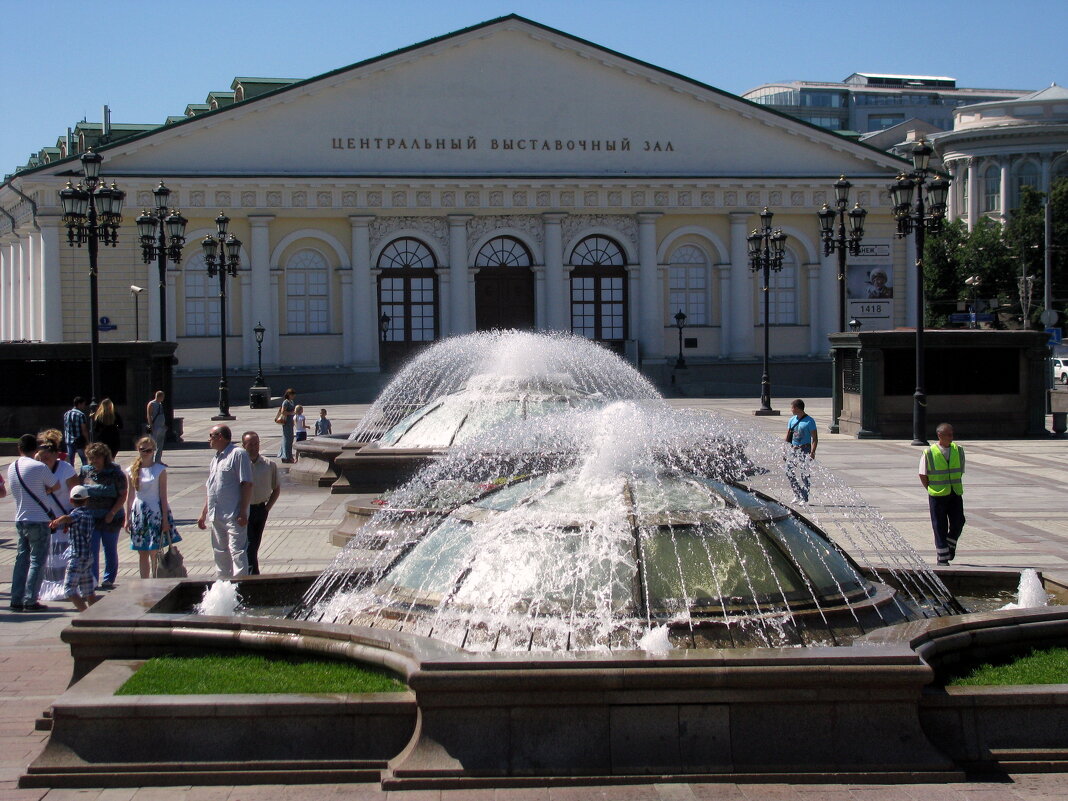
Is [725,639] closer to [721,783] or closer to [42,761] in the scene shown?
[721,783]

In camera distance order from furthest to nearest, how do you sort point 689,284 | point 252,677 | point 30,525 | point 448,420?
point 689,284 → point 448,420 → point 30,525 → point 252,677

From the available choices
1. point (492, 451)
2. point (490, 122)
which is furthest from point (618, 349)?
point (492, 451)

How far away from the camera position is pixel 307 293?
2188 inches

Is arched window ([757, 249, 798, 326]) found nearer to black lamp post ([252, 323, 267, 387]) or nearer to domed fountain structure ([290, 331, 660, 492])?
black lamp post ([252, 323, 267, 387])

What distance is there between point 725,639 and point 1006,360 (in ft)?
84.4

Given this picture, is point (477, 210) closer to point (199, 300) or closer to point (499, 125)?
point (499, 125)

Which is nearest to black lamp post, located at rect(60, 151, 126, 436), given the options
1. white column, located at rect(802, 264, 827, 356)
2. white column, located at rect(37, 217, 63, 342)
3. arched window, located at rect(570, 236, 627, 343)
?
white column, located at rect(37, 217, 63, 342)

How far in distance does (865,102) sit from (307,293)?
4335 inches

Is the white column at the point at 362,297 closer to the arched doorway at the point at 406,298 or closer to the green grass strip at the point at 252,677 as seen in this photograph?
the arched doorway at the point at 406,298

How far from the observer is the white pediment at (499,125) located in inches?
2152

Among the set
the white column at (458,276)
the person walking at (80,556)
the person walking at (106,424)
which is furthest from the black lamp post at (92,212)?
the white column at (458,276)

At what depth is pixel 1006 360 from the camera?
100 feet

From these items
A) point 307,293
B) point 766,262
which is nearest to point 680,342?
point 766,262

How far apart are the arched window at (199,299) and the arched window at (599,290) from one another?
52.1 feet
